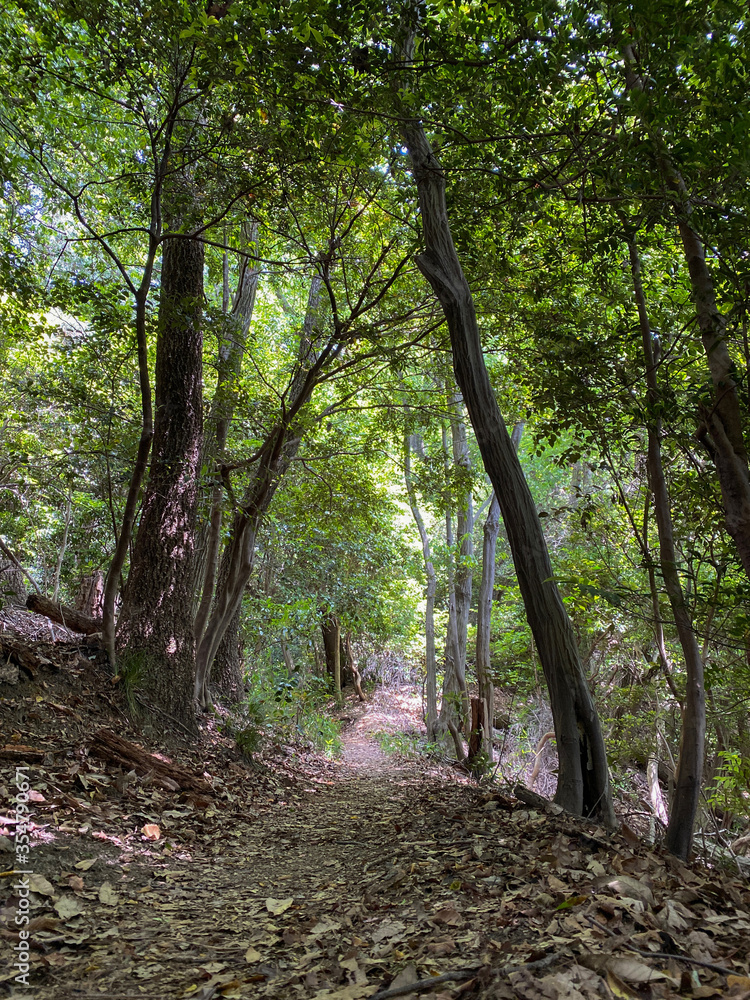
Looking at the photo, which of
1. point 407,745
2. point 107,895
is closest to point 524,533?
point 107,895

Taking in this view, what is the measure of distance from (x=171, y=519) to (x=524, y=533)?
3.80m

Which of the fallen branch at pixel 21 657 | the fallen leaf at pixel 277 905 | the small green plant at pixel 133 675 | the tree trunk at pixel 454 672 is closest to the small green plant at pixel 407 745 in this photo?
the tree trunk at pixel 454 672

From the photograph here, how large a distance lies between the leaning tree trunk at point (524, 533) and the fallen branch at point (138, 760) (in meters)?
2.94

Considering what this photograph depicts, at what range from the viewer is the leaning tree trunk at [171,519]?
19.1ft

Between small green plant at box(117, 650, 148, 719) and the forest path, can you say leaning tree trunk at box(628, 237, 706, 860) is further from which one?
small green plant at box(117, 650, 148, 719)

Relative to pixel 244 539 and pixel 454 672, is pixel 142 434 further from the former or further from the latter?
pixel 454 672

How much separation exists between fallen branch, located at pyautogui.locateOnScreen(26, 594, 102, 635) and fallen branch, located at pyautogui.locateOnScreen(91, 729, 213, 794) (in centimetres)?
145

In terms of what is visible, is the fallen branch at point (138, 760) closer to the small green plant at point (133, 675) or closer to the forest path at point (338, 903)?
the forest path at point (338, 903)

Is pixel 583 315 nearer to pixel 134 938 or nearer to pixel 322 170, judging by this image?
pixel 322 170

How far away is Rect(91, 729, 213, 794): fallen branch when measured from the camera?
4461 mm

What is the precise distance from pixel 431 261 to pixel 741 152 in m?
2.29

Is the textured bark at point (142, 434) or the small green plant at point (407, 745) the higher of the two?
the textured bark at point (142, 434)

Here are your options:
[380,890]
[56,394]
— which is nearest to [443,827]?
[380,890]

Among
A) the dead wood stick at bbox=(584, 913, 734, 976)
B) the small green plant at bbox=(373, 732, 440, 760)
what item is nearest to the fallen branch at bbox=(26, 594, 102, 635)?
the dead wood stick at bbox=(584, 913, 734, 976)
